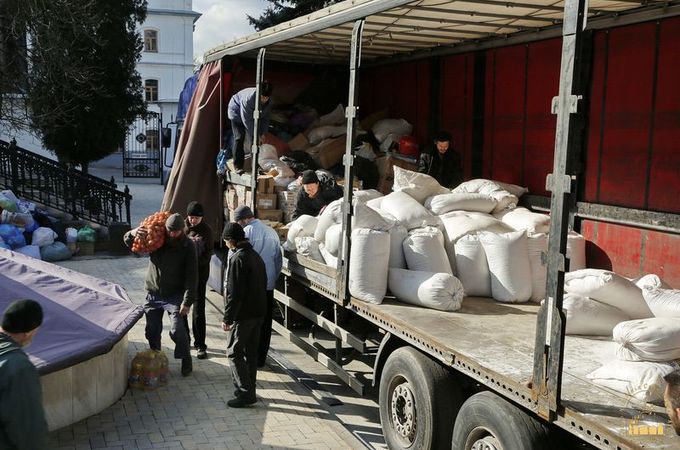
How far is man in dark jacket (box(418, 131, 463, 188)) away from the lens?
27.1 feet

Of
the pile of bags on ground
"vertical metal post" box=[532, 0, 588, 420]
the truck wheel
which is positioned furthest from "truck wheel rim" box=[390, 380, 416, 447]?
the pile of bags on ground

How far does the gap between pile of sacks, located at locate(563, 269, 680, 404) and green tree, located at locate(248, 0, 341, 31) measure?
Answer: 16372 millimetres

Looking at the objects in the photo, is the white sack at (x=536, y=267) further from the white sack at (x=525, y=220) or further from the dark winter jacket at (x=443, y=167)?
the dark winter jacket at (x=443, y=167)

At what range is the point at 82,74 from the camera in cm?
1603

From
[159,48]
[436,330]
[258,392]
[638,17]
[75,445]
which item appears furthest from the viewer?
[159,48]

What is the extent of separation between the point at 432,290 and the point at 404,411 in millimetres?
899

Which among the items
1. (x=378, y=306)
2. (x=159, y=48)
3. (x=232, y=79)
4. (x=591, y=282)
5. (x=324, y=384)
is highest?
(x=159, y=48)

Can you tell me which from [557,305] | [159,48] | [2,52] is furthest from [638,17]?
[159,48]

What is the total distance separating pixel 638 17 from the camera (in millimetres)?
6109

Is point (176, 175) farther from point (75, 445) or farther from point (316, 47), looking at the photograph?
point (75, 445)

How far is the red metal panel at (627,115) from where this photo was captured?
20.0 ft

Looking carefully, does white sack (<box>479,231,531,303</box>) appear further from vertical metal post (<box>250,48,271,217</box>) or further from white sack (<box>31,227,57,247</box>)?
white sack (<box>31,227,57,247</box>)

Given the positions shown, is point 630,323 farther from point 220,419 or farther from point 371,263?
point 220,419

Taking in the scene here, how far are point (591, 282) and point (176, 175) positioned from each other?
6770 mm
